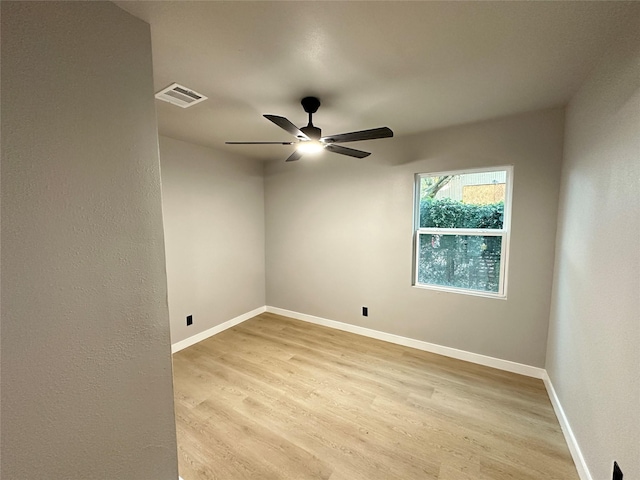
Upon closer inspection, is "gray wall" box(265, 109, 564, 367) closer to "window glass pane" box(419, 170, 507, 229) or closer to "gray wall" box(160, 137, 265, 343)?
"window glass pane" box(419, 170, 507, 229)

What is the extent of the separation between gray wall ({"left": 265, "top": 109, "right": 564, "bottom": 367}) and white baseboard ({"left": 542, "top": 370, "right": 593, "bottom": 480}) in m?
0.39

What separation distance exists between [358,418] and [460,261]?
1862 mm

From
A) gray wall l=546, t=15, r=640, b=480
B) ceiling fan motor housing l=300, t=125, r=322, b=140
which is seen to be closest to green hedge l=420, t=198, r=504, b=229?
gray wall l=546, t=15, r=640, b=480

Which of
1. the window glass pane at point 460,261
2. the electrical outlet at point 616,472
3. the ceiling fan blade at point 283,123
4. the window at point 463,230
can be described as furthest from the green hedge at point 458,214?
the electrical outlet at point 616,472

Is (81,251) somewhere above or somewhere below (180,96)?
below

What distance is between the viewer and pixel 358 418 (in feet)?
6.77

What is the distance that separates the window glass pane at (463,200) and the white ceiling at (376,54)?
0.65 m

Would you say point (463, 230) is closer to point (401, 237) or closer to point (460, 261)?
point (460, 261)

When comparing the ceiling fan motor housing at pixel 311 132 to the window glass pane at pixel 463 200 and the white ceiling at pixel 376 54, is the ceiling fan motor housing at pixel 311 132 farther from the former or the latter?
the window glass pane at pixel 463 200

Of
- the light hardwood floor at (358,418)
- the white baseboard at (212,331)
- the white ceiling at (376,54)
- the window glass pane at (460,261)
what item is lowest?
the light hardwood floor at (358,418)

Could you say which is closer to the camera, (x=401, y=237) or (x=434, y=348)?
(x=434, y=348)

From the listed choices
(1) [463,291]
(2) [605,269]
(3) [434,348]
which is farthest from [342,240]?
(2) [605,269]

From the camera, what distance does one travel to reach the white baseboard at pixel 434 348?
262cm

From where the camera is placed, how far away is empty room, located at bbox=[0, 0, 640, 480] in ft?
3.47
